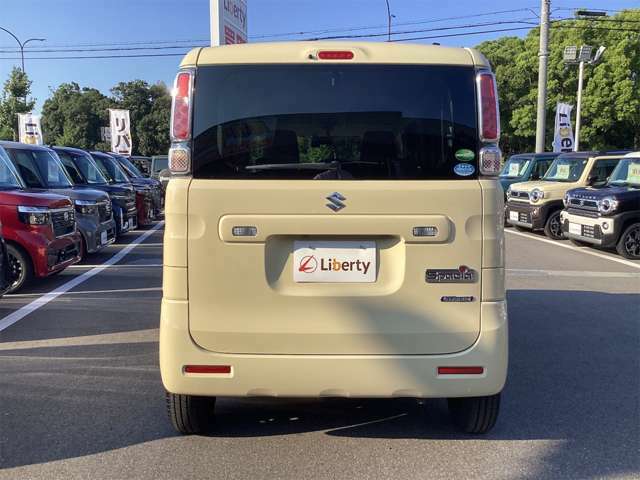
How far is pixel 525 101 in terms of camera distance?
138 feet

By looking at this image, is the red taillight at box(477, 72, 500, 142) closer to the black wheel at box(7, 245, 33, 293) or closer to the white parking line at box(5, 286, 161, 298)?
the white parking line at box(5, 286, 161, 298)

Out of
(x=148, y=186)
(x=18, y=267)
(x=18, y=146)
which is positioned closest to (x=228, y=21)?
(x=148, y=186)

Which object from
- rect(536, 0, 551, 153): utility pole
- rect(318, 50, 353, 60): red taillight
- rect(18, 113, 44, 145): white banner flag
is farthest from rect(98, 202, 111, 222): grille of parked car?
rect(536, 0, 551, 153): utility pole

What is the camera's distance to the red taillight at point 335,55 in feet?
11.1

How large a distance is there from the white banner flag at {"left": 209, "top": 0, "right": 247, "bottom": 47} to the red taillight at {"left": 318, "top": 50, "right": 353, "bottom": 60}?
833cm

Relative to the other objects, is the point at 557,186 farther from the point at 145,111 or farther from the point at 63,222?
the point at 145,111

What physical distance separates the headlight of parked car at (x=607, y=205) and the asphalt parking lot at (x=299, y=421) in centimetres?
535

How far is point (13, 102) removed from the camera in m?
31.2

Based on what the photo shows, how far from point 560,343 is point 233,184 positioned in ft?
13.3

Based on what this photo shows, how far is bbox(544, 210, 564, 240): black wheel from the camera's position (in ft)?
48.9

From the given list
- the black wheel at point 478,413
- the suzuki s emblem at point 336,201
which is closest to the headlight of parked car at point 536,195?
the black wheel at point 478,413

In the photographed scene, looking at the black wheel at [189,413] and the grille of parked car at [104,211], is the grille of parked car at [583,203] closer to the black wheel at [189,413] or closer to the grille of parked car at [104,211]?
the grille of parked car at [104,211]

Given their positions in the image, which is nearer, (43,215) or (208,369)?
(208,369)

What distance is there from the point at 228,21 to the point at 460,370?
1153 centimetres
